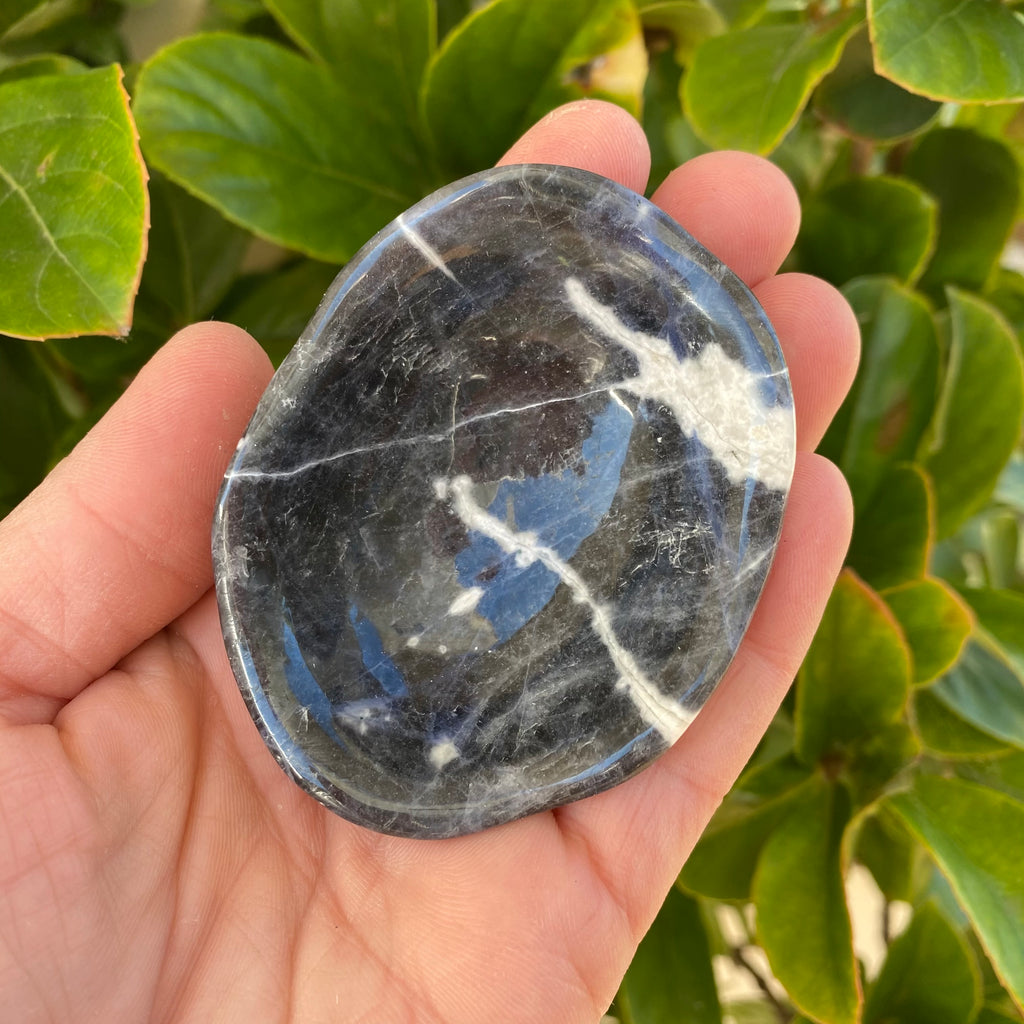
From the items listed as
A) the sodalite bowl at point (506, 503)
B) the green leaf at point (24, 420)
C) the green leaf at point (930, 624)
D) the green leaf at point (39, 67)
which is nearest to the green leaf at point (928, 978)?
the green leaf at point (930, 624)

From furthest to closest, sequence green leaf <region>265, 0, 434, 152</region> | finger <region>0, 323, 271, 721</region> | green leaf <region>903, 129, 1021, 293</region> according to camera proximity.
→ 1. green leaf <region>903, 129, 1021, 293</region>
2. green leaf <region>265, 0, 434, 152</region>
3. finger <region>0, 323, 271, 721</region>

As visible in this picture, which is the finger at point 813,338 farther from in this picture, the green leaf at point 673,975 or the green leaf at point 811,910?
the green leaf at point 673,975

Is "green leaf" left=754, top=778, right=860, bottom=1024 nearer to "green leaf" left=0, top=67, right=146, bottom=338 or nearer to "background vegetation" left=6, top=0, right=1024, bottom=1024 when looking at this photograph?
"background vegetation" left=6, top=0, right=1024, bottom=1024

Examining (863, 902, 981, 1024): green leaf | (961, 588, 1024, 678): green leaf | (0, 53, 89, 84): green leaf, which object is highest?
(0, 53, 89, 84): green leaf

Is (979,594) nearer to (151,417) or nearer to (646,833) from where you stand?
(646,833)

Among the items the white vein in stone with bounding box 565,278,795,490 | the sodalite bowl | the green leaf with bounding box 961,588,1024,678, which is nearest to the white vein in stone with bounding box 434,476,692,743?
the sodalite bowl

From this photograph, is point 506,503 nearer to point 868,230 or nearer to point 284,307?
point 284,307
